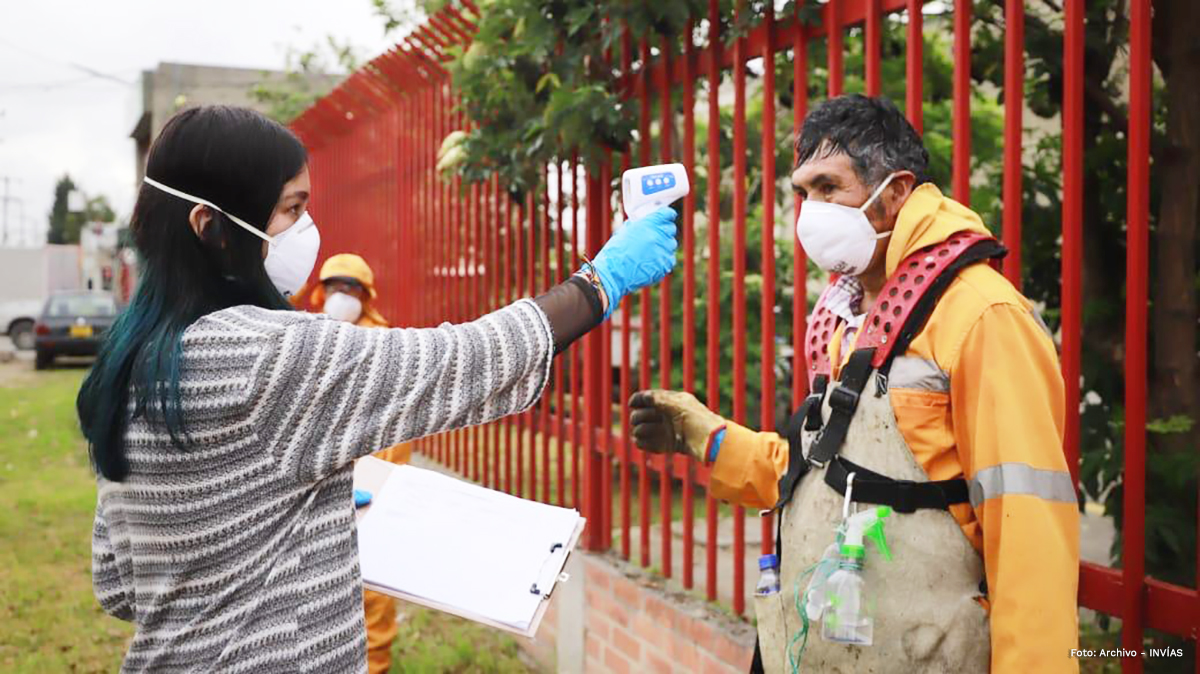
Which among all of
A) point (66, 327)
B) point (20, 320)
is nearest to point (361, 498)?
point (66, 327)

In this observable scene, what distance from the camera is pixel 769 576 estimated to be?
2098 millimetres

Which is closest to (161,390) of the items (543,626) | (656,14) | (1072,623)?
(1072,623)

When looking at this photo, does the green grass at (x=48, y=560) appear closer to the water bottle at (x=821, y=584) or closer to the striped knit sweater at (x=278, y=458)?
the striped knit sweater at (x=278, y=458)

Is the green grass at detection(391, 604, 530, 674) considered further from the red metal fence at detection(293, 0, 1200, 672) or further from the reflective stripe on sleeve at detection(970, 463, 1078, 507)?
the reflective stripe on sleeve at detection(970, 463, 1078, 507)

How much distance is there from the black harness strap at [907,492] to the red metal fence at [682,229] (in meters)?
0.53

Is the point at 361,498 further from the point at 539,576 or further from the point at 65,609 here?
the point at 65,609

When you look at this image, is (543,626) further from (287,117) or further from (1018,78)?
(287,117)

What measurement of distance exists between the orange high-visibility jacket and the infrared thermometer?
43 centimetres

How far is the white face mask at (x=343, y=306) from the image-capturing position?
4.63 meters

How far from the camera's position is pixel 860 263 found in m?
2.04

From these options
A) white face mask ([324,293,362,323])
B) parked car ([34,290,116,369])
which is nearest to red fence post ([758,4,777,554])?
white face mask ([324,293,362,323])

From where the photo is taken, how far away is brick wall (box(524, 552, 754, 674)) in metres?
3.24

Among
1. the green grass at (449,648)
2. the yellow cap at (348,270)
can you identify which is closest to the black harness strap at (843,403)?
the green grass at (449,648)

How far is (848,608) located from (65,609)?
5.10 metres
